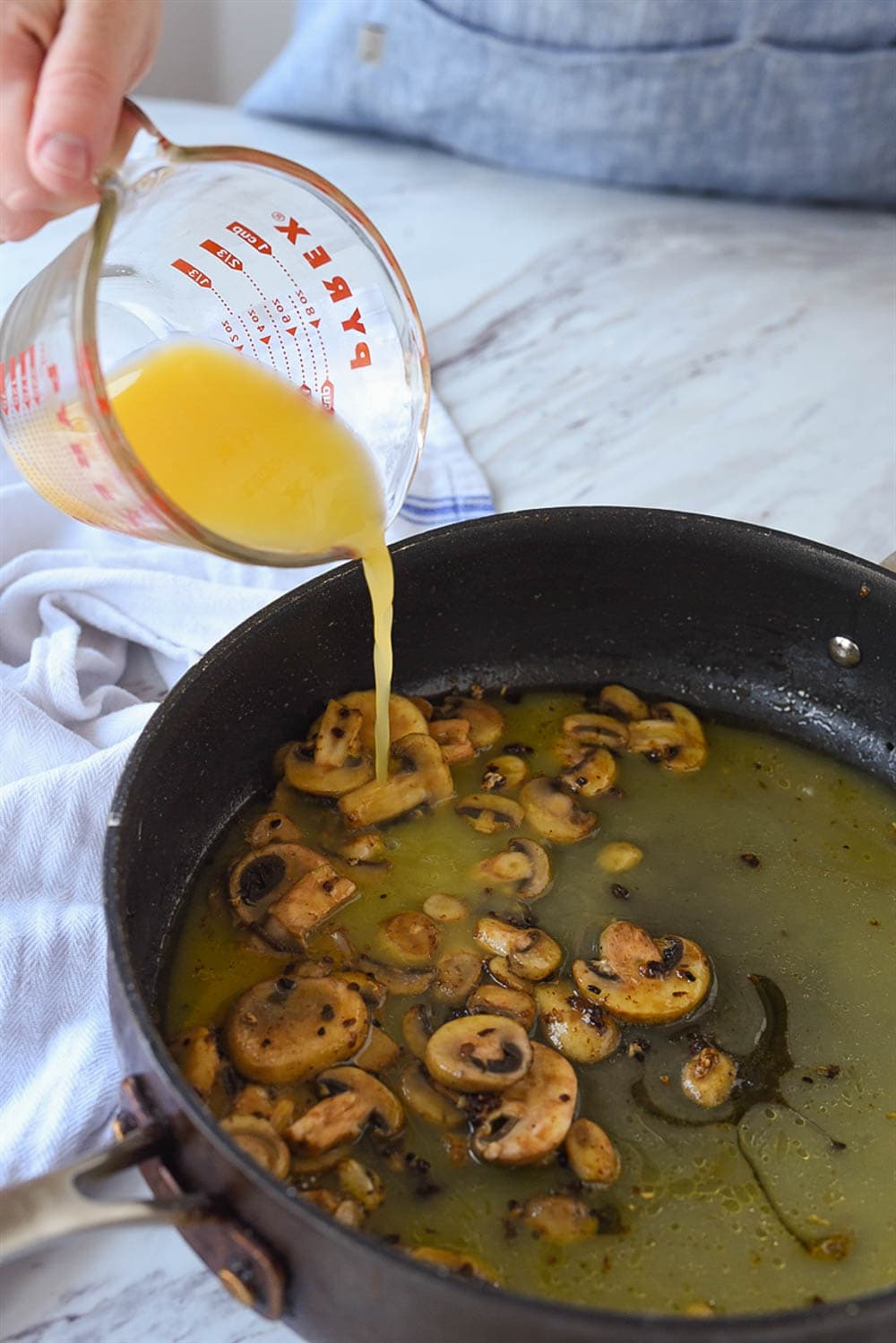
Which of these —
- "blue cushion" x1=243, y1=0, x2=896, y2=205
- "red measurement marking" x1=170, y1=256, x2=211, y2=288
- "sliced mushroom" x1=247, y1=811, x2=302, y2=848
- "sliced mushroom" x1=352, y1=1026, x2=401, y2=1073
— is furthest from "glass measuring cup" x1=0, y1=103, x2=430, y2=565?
"blue cushion" x1=243, y1=0, x2=896, y2=205

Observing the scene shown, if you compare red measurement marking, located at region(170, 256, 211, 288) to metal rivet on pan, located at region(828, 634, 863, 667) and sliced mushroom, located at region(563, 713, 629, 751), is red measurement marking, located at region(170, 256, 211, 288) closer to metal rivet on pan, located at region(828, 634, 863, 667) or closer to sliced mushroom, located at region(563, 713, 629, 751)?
sliced mushroom, located at region(563, 713, 629, 751)

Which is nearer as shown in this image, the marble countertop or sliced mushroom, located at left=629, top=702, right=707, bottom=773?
sliced mushroom, located at left=629, top=702, right=707, bottom=773

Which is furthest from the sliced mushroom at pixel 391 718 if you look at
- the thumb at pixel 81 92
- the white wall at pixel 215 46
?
the white wall at pixel 215 46

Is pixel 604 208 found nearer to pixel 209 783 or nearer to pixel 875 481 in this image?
pixel 875 481

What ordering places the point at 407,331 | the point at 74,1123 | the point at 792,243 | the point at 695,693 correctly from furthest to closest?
1. the point at 792,243
2. the point at 695,693
3. the point at 407,331
4. the point at 74,1123

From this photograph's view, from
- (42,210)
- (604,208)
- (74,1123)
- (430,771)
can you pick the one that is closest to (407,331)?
(42,210)

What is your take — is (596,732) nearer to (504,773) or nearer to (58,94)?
(504,773)
